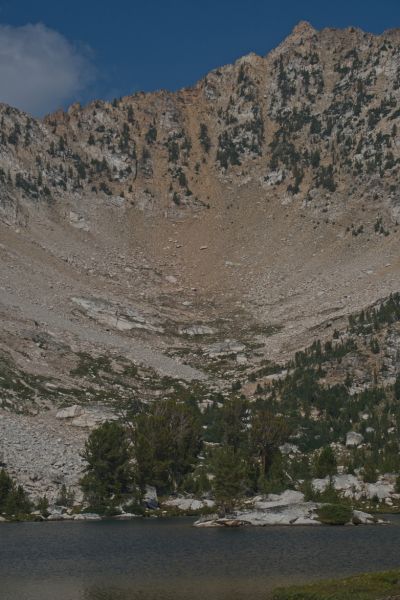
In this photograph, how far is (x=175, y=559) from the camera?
1941 inches

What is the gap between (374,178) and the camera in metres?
173

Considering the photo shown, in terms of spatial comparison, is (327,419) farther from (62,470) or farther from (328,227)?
(328,227)

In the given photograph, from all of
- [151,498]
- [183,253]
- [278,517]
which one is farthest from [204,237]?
[278,517]

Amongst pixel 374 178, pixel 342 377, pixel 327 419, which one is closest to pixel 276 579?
pixel 327 419

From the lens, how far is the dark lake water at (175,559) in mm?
40688

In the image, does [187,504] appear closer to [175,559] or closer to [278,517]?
[278,517]

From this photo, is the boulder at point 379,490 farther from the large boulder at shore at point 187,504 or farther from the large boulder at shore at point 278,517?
the large boulder at shore at point 187,504

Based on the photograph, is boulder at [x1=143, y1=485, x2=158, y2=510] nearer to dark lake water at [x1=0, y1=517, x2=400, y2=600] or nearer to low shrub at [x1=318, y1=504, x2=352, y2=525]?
dark lake water at [x1=0, y1=517, x2=400, y2=600]

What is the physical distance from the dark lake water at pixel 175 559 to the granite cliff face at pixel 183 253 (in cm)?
3701

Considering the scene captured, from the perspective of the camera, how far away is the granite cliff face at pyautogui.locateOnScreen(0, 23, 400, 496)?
11669 cm

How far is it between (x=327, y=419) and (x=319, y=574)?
58.2 meters

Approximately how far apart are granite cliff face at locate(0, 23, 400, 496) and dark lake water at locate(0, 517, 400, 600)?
121 feet

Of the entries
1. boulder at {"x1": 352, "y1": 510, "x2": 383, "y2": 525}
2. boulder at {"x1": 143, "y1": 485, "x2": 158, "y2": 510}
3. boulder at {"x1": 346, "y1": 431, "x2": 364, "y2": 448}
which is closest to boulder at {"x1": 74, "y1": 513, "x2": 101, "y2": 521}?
boulder at {"x1": 143, "y1": 485, "x2": 158, "y2": 510}

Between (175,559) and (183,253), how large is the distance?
399ft
